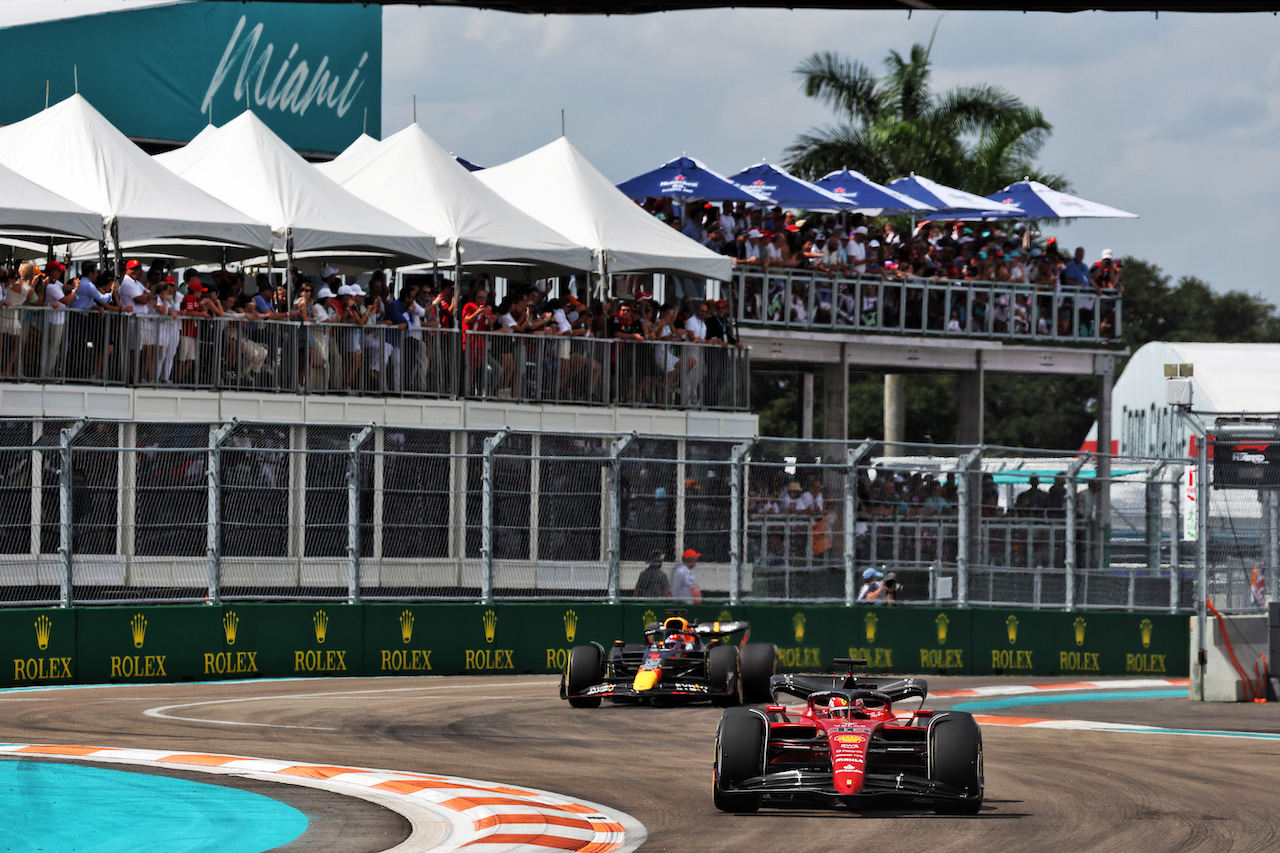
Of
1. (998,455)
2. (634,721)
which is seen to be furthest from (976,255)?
(634,721)

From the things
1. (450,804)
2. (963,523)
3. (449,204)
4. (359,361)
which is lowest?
(450,804)

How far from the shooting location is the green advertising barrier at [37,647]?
19047mm

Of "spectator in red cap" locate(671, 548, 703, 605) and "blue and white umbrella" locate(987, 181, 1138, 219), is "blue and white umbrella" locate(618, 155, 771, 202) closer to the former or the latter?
"blue and white umbrella" locate(987, 181, 1138, 219)

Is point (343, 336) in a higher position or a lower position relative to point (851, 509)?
higher

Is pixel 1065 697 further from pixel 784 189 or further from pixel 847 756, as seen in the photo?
pixel 784 189

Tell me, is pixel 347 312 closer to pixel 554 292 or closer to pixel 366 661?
pixel 366 661

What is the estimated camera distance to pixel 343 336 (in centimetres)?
2586

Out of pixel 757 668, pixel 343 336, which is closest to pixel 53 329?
pixel 343 336

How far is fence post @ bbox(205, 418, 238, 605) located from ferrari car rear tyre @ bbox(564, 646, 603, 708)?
15.3 ft

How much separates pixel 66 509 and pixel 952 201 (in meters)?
20.7

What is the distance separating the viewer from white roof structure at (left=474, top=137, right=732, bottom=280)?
29391 millimetres

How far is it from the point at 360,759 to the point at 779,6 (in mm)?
5541

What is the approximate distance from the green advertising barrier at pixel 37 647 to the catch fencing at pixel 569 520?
287mm

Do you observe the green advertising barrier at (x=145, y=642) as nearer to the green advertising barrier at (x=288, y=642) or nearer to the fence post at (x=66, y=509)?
the green advertising barrier at (x=288, y=642)
